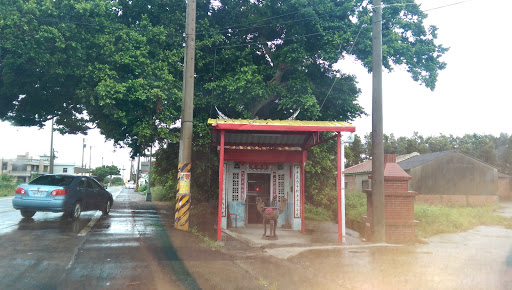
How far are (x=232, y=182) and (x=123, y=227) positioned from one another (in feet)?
12.3

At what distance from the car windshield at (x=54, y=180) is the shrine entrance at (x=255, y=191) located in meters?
5.90

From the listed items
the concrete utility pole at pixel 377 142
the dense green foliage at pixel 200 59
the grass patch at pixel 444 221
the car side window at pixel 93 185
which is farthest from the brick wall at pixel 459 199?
the car side window at pixel 93 185

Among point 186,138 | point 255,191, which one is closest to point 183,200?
→ point 186,138

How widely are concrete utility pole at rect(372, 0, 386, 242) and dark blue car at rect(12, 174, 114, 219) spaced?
9.05 m

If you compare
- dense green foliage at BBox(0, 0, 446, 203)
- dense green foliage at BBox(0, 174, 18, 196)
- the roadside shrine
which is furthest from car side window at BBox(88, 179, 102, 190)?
dense green foliage at BBox(0, 174, 18, 196)

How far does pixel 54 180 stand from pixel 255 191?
653 centimetres

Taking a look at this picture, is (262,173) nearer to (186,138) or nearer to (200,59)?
(186,138)

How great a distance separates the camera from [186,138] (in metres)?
11.1

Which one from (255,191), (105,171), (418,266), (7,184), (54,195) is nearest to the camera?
(418,266)

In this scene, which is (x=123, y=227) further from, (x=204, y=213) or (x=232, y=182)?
(x=204, y=213)

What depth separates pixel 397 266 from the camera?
6465 millimetres

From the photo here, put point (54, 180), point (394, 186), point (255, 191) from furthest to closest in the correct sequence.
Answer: point (255, 191), point (54, 180), point (394, 186)

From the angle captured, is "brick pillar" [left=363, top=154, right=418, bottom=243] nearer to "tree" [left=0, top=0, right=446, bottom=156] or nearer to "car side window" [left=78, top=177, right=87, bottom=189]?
"tree" [left=0, top=0, right=446, bottom=156]

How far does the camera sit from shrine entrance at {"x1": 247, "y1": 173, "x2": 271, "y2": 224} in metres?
12.7
